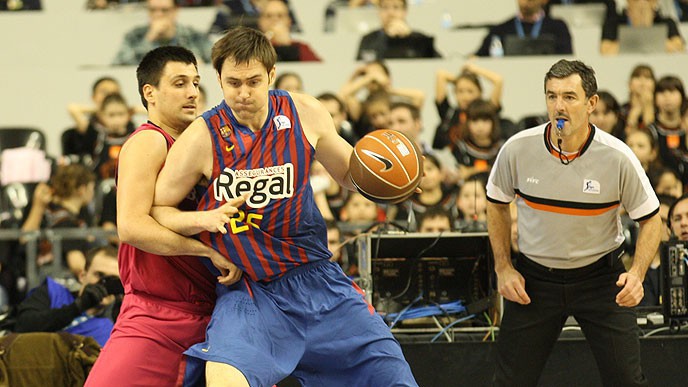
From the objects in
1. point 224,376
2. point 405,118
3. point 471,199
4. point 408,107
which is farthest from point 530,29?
point 224,376

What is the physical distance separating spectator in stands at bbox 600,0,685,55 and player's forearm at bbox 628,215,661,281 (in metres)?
5.61

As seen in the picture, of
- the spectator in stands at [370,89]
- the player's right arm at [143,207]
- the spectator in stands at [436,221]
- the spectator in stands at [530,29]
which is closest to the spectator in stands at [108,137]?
the spectator in stands at [370,89]

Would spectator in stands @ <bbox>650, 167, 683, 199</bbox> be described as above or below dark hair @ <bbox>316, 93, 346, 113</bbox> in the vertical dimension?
below

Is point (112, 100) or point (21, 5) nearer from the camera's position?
point (112, 100)

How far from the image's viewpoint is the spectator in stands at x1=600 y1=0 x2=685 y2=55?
10531 millimetres

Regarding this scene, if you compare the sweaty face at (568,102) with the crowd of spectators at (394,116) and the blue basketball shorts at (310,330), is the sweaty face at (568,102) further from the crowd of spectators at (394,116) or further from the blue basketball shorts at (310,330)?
the crowd of spectators at (394,116)

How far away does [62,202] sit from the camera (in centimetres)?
903

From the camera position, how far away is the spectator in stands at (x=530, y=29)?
10375mm

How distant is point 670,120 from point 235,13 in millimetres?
4534

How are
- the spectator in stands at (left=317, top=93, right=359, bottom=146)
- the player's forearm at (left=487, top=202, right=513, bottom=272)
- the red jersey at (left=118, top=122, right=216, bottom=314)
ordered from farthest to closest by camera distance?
the spectator in stands at (left=317, top=93, right=359, bottom=146), the player's forearm at (left=487, top=202, right=513, bottom=272), the red jersey at (left=118, top=122, right=216, bottom=314)

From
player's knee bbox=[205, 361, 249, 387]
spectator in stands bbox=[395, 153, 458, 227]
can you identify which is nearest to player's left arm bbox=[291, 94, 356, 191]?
player's knee bbox=[205, 361, 249, 387]

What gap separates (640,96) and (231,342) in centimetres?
653

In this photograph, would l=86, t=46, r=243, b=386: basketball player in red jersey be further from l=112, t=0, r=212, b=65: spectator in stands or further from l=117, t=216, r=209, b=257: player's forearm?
l=112, t=0, r=212, b=65: spectator in stands

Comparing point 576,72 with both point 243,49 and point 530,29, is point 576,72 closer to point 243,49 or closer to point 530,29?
point 243,49
